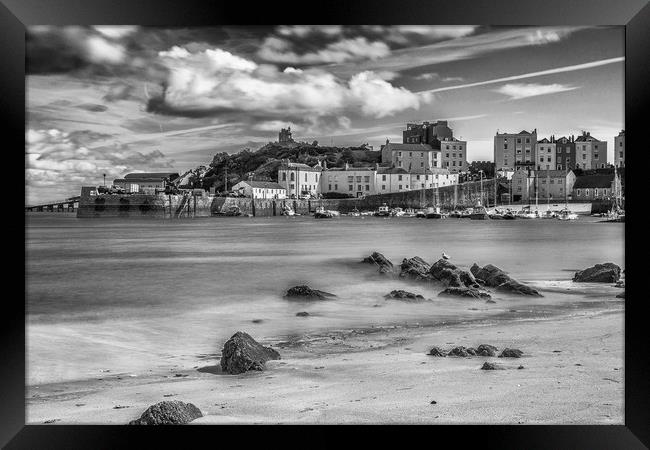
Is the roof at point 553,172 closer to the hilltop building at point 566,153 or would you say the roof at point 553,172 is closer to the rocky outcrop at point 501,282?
the hilltop building at point 566,153

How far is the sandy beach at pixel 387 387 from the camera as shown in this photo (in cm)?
307

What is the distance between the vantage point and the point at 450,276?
5.89 meters

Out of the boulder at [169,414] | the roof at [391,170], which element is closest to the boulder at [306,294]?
the boulder at [169,414]

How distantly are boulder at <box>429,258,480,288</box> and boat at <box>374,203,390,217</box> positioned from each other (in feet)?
48.6

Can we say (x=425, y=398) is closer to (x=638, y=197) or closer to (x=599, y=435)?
(x=599, y=435)

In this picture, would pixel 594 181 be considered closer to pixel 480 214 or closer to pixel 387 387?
pixel 480 214

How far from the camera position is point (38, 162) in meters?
5.67

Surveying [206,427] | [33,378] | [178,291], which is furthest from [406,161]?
[206,427]

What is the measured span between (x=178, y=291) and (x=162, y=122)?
1.95m

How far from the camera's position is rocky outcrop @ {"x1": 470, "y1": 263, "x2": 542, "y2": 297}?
5766 millimetres

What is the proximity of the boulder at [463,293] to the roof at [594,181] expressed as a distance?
42.8ft

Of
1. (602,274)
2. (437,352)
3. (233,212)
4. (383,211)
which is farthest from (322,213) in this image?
(437,352)

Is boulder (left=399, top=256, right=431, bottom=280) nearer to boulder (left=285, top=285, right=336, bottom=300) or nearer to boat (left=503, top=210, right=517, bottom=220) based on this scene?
boulder (left=285, top=285, right=336, bottom=300)

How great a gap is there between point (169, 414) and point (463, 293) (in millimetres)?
3343
